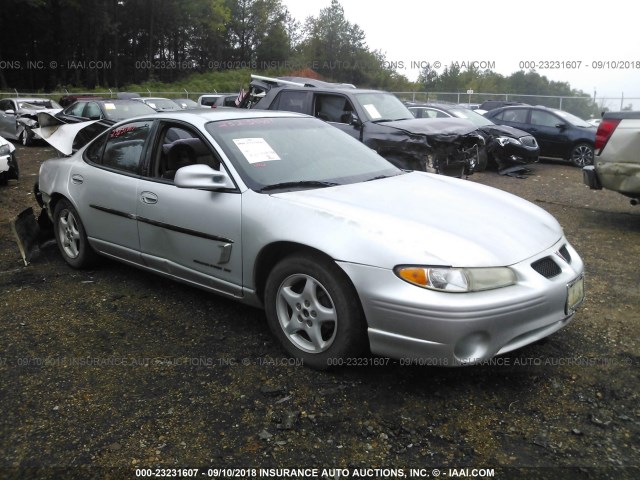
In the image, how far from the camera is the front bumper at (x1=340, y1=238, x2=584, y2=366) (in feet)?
8.91

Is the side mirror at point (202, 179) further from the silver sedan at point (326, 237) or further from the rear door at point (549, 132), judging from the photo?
the rear door at point (549, 132)

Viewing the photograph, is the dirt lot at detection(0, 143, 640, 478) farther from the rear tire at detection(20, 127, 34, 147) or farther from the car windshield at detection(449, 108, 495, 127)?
the rear tire at detection(20, 127, 34, 147)

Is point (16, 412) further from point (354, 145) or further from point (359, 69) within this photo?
point (359, 69)

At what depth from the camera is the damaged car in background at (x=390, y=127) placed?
8.05 metres

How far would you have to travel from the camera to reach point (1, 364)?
3389 millimetres

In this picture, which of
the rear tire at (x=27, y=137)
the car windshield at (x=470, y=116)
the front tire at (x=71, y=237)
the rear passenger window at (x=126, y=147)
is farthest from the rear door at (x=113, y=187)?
the rear tire at (x=27, y=137)

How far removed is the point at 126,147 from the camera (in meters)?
4.54

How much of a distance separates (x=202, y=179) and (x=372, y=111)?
5.49m

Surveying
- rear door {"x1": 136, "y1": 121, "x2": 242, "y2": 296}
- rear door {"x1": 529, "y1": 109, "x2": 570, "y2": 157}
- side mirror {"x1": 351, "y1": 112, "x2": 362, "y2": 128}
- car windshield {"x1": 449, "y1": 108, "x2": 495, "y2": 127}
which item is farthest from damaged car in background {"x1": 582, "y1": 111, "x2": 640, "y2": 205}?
rear door {"x1": 529, "y1": 109, "x2": 570, "y2": 157}

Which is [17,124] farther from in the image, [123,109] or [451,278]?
[451,278]

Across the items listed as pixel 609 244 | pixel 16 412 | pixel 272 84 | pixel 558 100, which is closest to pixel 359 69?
pixel 558 100

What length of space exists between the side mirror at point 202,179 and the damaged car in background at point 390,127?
4.83 metres

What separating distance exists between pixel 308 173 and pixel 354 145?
2.65 feet

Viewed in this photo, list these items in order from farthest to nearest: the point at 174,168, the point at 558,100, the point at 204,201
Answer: the point at 558,100 → the point at 174,168 → the point at 204,201
